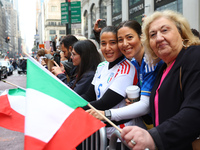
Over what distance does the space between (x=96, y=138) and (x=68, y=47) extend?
2731mm

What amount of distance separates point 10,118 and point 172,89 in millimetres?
1590

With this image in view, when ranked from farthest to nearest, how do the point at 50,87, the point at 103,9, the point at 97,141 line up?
the point at 103,9
the point at 97,141
the point at 50,87

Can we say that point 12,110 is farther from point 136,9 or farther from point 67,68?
point 136,9

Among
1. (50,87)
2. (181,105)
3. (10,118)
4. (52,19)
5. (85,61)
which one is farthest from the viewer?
(52,19)

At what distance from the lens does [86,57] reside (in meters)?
3.24

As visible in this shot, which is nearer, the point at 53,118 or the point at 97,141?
the point at 53,118

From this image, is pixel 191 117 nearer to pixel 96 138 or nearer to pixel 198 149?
pixel 198 149

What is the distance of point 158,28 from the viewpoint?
66.6 inches

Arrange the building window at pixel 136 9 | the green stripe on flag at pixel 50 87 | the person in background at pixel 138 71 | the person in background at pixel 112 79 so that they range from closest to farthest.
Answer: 1. the green stripe on flag at pixel 50 87
2. the person in background at pixel 138 71
3. the person in background at pixel 112 79
4. the building window at pixel 136 9

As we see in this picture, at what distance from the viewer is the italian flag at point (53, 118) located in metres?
1.43

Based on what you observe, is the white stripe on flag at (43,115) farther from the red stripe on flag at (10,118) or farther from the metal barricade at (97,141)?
the red stripe on flag at (10,118)

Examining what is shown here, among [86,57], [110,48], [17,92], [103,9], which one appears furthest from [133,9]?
[17,92]

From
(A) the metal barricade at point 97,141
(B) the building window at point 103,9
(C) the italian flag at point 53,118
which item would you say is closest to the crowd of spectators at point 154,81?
(A) the metal barricade at point 97,141

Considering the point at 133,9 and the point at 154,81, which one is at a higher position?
the point at 133,9
